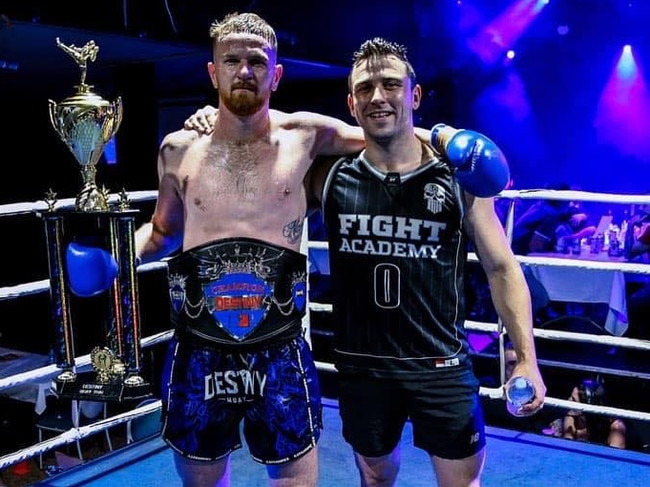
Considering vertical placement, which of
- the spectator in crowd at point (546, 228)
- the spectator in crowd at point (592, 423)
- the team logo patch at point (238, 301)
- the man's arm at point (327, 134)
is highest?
the man's arm at point (327, 134)

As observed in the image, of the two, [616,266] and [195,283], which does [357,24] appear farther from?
[195,283]

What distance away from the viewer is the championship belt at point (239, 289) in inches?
63.0

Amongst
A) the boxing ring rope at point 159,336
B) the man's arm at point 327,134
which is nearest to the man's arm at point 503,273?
the man's arm at point 327,134

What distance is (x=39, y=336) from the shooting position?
581 centimetres

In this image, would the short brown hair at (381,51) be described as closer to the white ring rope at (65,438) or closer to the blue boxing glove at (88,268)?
the blue boxing glove at (88,268)

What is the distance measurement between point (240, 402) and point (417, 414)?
37 cm

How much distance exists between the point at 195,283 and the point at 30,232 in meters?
5.38

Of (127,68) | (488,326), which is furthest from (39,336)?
(488,326)

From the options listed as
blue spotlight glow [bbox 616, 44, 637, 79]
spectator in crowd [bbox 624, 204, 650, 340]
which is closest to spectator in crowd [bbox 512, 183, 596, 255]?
spectator in crowd [bbox 624, 204, 650, 340]

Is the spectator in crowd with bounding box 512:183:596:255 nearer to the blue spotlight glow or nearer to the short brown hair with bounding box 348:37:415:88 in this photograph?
the blue spotlight glow

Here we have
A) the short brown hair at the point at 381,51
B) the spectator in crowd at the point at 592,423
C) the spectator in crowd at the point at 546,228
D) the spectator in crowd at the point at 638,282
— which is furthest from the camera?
the spectator in crowd at the point at 546,228

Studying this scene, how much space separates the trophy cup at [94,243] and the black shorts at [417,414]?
19.3 inches

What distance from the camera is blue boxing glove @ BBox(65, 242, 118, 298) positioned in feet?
5.27

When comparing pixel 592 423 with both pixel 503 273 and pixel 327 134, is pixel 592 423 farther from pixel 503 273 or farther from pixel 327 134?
pixel 327 134
